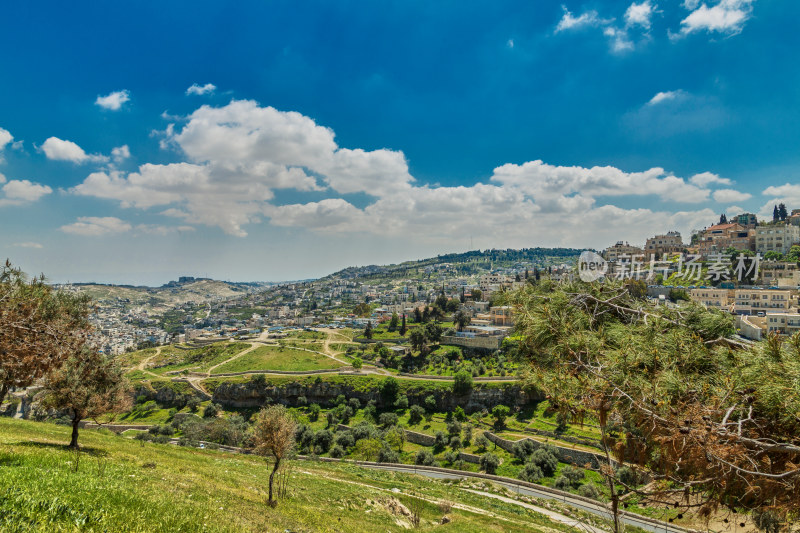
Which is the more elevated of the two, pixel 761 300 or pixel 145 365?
pixel 761 300

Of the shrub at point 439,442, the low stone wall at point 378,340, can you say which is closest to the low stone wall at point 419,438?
the shrub at point 439,442

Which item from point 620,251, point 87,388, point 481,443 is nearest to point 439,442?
point 481,443

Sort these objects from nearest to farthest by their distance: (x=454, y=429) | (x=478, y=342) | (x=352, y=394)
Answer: (x=454, y=429) → (x=352, y=394) → (x=478, y=342)

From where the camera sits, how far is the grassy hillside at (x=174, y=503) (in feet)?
15.3

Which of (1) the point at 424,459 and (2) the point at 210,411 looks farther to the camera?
(2) the point at 210,411

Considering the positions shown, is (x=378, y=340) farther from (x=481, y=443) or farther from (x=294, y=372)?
(x=481, y=443)

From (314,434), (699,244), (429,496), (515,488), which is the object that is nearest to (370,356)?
(314,434)

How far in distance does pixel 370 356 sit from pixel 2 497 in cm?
7357

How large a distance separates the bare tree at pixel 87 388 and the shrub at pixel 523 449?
35731 millimetres

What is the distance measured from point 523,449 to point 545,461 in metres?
3.97

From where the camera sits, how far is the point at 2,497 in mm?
4559

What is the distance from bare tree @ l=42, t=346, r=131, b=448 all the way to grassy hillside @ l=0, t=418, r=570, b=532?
1.75 metres

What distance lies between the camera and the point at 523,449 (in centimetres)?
3881

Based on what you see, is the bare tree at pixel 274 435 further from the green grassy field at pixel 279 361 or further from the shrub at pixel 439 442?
the green grassy field at pixel 279 361
